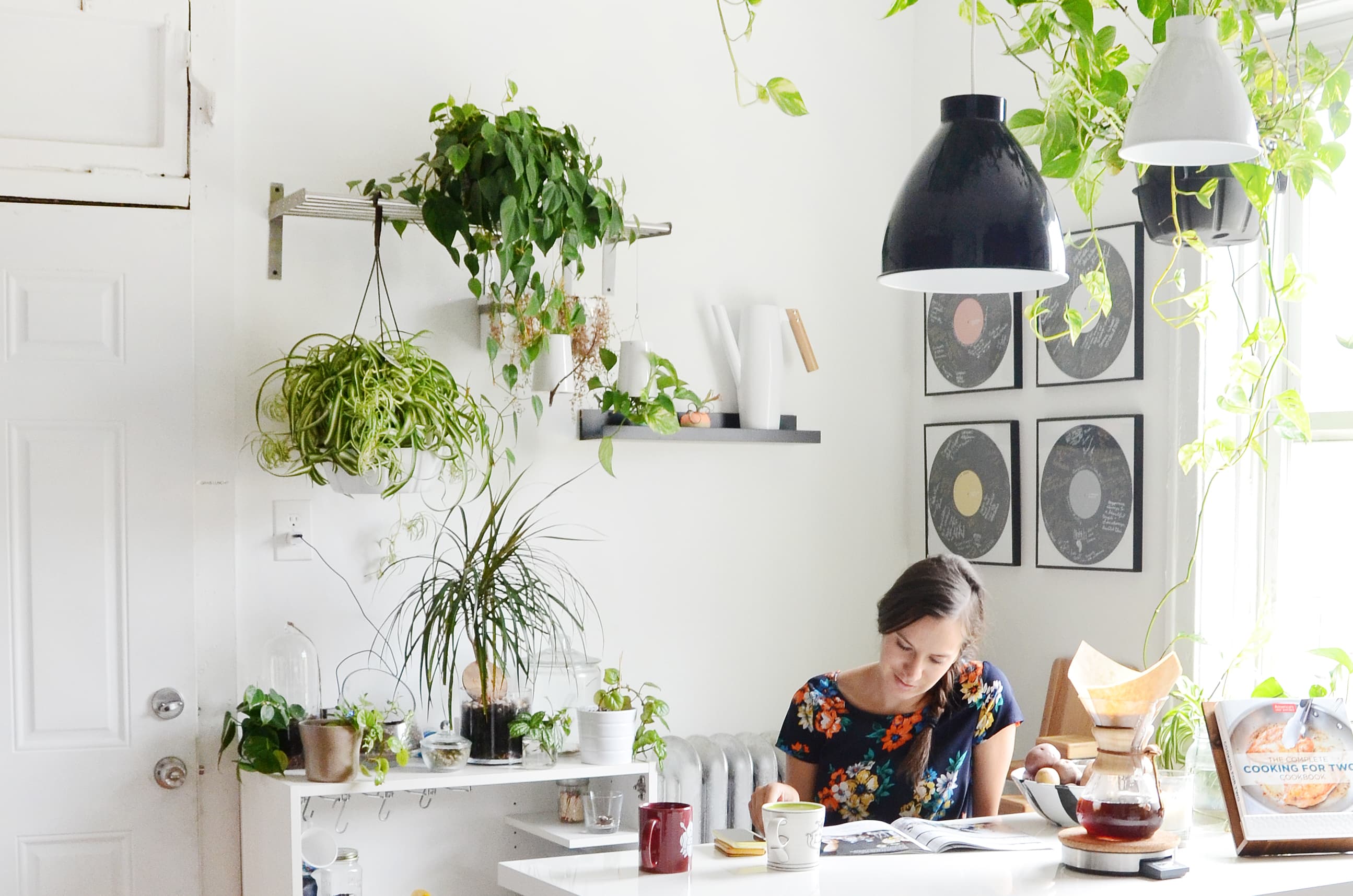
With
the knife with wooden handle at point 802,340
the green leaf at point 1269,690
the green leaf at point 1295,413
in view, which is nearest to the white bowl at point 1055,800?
the green leaf at point 1269,690

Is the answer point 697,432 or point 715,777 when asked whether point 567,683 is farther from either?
point 697,432

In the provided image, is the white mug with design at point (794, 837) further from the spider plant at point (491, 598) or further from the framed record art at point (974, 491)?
the framed record art at point (974, 491)

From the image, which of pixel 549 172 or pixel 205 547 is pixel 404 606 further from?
pixel 549 172

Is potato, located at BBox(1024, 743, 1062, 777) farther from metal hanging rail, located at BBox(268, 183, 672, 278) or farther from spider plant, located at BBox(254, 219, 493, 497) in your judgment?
metal hanging rail, located at BBox(268, 183, 672, 278)

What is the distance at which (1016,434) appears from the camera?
11.5ft

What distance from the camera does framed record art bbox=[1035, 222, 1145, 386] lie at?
3.21 m

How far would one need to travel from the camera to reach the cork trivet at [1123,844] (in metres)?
1.96

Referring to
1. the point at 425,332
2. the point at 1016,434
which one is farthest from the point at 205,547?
the point at 1016,434

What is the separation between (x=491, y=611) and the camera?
9.42ft

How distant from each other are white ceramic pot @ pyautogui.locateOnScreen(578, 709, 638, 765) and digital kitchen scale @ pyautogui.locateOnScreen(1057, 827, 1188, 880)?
3.72ft

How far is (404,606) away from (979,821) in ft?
4.63

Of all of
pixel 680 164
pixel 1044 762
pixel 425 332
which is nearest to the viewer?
pixel 1044 762

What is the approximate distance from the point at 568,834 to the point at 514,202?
1.34m

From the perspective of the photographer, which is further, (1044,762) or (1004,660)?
(1004,660)
